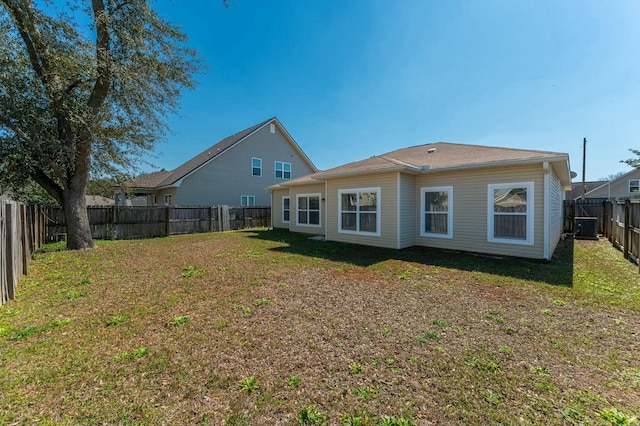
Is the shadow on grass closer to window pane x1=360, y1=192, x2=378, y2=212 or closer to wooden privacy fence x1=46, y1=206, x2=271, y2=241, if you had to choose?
window pane x1=360, y1=192, x2=378, y2=212

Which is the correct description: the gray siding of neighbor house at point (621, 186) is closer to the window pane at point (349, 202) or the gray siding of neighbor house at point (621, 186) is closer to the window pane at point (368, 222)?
the window pane at point (368, 222)

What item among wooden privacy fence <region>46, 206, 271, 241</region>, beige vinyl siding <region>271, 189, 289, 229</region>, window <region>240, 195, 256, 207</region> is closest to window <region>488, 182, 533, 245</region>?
beige vinyl siding <region>271, 189, 289, 229</region>

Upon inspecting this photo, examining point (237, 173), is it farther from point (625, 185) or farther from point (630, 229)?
point (625, 185)

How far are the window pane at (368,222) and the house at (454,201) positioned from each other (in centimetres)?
4

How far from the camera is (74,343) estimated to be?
124 inches

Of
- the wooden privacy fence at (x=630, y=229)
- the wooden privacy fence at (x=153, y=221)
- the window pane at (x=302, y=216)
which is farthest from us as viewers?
the window pane at (x=302, y=216)

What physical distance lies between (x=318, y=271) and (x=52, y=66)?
9.85m

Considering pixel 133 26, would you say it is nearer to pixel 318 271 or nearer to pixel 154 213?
pixel 154 213

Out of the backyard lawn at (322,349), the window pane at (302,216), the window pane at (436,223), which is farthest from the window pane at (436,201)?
the window pane at (302,216)

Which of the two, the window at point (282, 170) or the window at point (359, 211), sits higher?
the window at point (282, 170)

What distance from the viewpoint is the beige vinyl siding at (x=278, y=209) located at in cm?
1636

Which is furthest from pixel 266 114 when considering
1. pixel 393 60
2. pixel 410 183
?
pixel 410 183

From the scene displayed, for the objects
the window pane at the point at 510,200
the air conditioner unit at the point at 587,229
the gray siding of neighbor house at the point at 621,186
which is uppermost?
the gray siding of neighbor house at the point at 621,186

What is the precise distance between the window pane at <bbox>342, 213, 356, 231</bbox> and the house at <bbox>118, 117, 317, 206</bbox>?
11532mm
